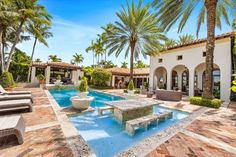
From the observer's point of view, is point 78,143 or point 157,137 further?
point 157,137

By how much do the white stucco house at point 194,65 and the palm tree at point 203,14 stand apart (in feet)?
8.44

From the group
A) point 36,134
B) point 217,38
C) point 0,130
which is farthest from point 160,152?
point 217,38

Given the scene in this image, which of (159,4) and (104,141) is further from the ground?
(159,4)

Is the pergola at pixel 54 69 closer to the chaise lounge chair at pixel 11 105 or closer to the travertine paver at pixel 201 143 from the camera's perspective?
the chaise lounge chair at pixel 11 105

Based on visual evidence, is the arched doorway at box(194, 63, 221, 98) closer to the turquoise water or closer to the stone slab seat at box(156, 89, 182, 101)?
the stone slab seat at box(156, 89, 182, 101)

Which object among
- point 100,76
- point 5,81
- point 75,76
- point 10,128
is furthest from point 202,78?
point 5,81

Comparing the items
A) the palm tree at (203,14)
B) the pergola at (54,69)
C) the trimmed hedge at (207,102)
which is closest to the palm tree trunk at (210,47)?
the palm tree at (203,14)

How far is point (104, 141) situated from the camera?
190 inches

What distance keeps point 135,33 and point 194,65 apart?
8.85m

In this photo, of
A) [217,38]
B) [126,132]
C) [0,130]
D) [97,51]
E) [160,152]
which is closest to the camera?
[0,130]

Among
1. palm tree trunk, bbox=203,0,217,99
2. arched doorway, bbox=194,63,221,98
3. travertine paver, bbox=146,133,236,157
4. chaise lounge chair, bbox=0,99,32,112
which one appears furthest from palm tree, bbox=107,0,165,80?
travertine paver, bbox=146,133,236,157

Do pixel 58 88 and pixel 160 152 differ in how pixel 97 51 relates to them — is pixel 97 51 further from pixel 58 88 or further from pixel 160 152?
pixel 160 152

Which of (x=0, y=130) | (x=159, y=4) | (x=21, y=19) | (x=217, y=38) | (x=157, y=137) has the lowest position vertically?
(x=157, y=137)

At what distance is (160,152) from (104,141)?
7.15 feet
